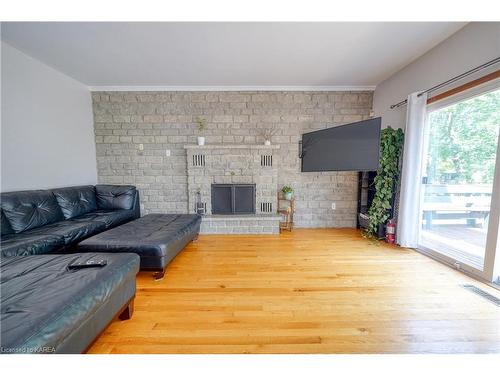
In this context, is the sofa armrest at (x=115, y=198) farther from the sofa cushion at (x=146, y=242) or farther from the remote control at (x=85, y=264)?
the remote control at (x=85, y=264)

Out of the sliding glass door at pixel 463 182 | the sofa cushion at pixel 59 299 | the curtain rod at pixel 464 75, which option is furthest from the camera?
the sliding glass door at pixel 463 182

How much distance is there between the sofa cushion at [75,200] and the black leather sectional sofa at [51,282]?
12cm

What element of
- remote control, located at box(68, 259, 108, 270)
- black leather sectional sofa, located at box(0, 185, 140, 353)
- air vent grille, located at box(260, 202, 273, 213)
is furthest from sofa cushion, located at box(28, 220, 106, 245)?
air vent grille, located at box(260, 202, 273, 213)

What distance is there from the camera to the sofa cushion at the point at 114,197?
124 inches

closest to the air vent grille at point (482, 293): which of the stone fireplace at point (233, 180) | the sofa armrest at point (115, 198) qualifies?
the stone fireplace at point (233, 180)

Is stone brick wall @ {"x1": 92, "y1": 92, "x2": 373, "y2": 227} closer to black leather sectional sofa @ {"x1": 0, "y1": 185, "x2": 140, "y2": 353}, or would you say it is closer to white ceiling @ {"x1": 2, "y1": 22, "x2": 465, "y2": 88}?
white ceiling @ {"x1": 2, "y1": 22, "x2": 465, "y2": 88}

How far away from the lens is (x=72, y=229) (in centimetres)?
207

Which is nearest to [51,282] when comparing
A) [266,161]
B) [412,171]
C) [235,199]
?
[235,199]

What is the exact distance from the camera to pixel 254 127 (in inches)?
138

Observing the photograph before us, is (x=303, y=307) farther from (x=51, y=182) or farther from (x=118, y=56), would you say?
(x=51, y=182)

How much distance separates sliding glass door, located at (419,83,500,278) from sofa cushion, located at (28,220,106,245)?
3.94 meters

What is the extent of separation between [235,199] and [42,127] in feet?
9.23
